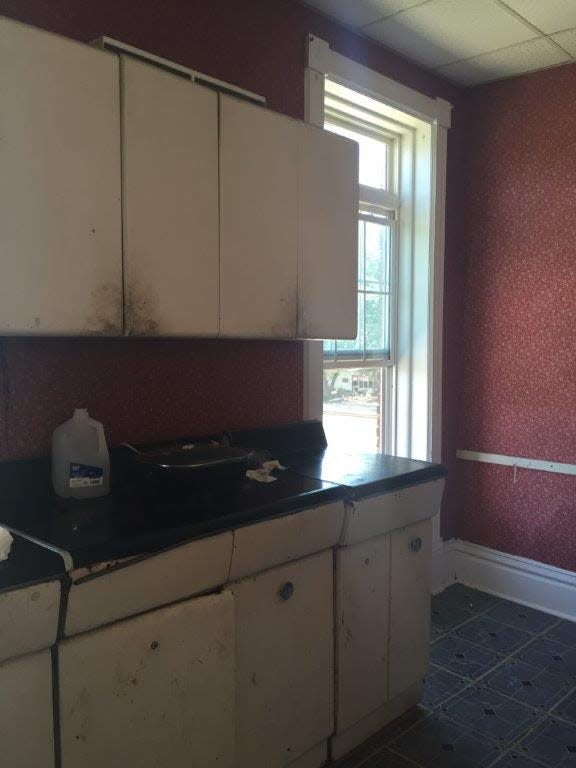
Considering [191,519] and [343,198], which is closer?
[191,519]

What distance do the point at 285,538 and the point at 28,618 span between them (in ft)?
2.36

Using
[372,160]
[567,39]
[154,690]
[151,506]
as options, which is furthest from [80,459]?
[567,39]

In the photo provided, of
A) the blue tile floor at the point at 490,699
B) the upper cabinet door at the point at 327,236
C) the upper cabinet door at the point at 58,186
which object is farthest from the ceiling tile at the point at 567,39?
the blue tile floor at the point at 490,699

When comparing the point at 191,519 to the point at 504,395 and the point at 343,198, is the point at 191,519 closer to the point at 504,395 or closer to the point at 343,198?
the point at 343,198

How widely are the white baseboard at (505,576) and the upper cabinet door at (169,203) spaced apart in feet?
7.10

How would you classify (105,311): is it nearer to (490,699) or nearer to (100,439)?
(100,439)

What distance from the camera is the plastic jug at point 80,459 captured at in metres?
1.75

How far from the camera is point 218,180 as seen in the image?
1.91 meters

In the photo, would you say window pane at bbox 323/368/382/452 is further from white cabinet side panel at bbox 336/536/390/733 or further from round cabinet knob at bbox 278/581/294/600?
round cabinet knob at bbox 278/581/294/600

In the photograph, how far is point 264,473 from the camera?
2021 mm

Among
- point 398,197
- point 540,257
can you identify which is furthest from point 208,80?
point 540,257

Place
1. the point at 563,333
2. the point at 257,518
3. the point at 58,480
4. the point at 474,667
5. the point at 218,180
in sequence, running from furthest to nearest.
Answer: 1. the point at 563,333
2. the point at 474,667
3. the point at 218,180
4. the point at 58,480
5. the point at 257,518

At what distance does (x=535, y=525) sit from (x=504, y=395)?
669 mm

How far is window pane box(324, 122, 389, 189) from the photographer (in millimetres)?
3135
